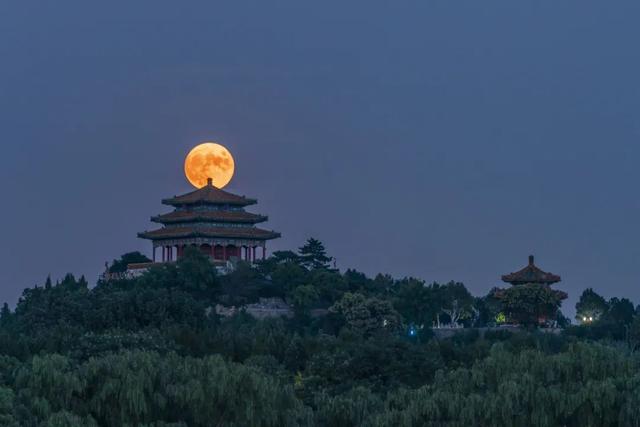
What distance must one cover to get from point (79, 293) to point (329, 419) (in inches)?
2641

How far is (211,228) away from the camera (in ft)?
502

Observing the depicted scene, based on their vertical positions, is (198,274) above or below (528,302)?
above

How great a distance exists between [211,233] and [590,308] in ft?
87.2

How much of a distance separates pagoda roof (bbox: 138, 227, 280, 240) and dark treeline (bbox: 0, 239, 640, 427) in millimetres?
2466

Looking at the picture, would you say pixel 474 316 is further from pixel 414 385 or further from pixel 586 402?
pixel 586 402

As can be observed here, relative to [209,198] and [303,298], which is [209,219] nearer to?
[209,198]

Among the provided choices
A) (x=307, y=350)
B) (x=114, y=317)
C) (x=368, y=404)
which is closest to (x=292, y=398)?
(x=368, y=404)

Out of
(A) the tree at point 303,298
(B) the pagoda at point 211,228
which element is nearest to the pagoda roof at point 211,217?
(B) the pagoda at point 211,228

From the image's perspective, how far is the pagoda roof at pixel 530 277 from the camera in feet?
479

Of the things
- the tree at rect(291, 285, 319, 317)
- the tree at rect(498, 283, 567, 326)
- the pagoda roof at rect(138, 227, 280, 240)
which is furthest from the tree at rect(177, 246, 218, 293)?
the tree at rect(498, 283, 567, 326)

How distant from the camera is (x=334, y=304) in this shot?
443 feet

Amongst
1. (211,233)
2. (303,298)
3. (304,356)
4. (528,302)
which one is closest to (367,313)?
(303,298)

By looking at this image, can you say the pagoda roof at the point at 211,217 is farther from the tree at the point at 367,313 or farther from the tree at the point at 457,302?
the tree at the point at 367,313

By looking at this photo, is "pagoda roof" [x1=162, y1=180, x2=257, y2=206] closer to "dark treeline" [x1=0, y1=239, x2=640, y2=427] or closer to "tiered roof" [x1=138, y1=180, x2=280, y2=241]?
"tiered roof" [x1=138, y1=180, x2=280, y2=241]
